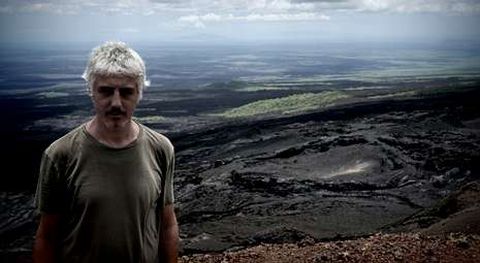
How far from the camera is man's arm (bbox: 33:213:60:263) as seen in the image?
265 cm

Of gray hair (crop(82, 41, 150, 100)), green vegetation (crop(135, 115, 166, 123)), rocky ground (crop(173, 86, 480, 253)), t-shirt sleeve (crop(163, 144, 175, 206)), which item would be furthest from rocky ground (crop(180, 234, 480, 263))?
green vegetation (crop(135, 115, 166, 123))

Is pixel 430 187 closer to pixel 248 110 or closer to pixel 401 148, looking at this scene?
pixel 401 148

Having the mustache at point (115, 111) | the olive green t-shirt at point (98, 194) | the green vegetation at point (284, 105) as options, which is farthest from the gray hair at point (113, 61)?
the green vegetation at point (284, 105)

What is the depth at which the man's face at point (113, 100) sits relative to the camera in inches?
108

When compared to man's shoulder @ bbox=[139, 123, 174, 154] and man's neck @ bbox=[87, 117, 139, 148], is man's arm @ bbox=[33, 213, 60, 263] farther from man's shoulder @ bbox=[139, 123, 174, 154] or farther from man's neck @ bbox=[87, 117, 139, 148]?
man's shoulder @ bbox=[139, 123, 174, 154]

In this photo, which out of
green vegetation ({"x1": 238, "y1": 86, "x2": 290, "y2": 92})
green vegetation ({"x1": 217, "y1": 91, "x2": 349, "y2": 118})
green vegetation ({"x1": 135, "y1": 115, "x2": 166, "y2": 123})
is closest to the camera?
green vegetation ({"x1": 135, "y1": 115, "x2": 166, "y2": 123})

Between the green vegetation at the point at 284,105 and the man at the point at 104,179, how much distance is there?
145 ft

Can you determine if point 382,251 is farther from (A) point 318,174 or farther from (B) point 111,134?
(A) point 318,174

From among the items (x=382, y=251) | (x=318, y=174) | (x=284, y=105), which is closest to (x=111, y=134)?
(x=382, y=251)

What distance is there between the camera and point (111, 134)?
2.72 meters

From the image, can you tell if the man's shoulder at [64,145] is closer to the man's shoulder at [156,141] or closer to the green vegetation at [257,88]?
the man's shoulder at [156,141]

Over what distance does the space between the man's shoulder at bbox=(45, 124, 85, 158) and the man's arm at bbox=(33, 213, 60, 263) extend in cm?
32

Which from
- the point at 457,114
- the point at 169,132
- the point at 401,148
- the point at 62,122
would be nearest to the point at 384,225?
the point at 401,148

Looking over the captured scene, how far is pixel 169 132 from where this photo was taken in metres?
37.9
